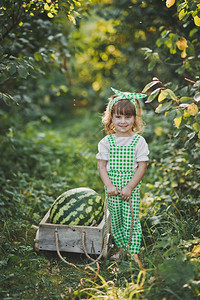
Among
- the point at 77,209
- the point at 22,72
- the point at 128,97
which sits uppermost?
the point at 22,72

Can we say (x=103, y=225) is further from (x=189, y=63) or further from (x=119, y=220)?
(x=189, y=63)

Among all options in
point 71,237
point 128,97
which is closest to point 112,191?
point 71,237

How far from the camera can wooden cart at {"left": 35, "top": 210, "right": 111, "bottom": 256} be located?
284 cm

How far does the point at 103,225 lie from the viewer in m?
2.93

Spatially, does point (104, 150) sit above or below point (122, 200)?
above

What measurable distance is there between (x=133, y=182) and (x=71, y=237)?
67 centimetres

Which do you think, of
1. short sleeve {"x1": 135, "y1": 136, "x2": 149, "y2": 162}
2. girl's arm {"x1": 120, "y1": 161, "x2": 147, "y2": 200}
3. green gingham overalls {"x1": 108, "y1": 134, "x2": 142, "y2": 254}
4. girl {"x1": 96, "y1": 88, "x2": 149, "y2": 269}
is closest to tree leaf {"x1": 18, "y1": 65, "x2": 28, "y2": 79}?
girl {"x1": 96, "y1": 88, "x2": 149, "y2": 269}

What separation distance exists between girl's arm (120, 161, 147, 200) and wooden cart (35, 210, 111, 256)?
331mm

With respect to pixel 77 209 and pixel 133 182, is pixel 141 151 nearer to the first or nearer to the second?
pixel 133 182

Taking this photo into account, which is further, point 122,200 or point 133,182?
point 122,200

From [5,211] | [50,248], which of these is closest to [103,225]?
[50,248]

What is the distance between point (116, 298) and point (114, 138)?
4.13 ft

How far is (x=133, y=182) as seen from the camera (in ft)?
9.25

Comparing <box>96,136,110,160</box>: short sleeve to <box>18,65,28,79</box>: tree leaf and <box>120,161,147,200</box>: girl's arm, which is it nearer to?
<box>120,161,147,200</box>: girl's arm
